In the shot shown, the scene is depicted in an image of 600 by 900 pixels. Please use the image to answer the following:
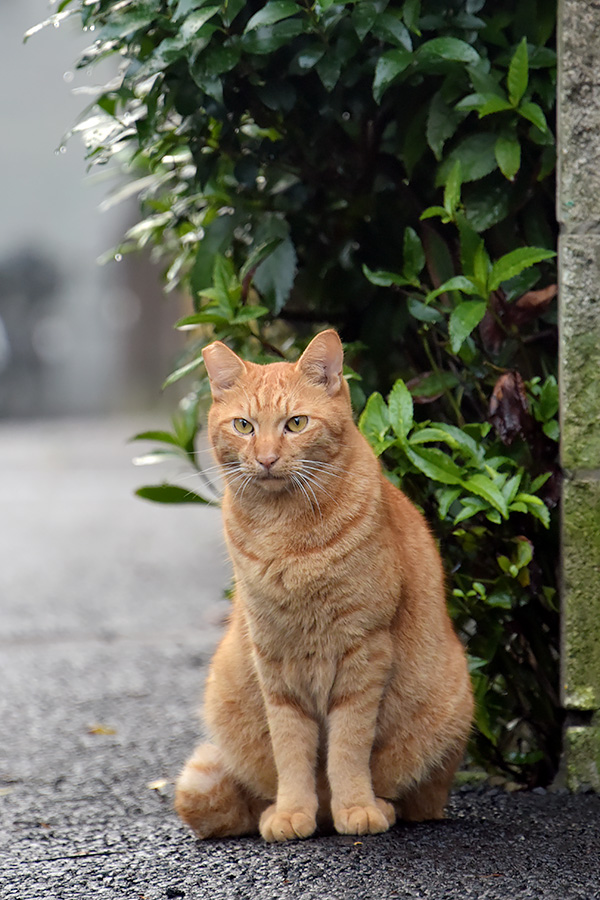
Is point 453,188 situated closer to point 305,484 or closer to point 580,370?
point 580,370

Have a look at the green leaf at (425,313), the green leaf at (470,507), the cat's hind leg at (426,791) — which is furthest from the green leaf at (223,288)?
the cat's hind leg at (426,791)

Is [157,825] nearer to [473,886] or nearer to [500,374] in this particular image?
[473,886]

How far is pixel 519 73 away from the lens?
2.61 m

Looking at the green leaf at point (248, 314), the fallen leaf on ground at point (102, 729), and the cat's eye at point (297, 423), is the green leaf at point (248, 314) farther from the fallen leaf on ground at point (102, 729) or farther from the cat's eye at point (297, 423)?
the fallen leaf on ground at point (102, 729)

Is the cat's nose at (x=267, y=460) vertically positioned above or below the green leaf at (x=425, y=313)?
below

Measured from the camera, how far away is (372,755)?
98.0 inches

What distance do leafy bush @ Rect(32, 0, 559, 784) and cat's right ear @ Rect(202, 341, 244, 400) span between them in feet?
1.34

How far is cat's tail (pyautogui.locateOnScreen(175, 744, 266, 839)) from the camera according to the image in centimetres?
248

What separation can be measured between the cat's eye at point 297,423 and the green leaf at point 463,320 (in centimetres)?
47

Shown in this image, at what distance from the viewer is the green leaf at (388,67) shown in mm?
2557

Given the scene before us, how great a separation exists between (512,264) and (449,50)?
1.81 ft

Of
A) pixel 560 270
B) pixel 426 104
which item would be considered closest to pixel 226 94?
pixel 426 104

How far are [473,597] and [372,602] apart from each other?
0.62 meters

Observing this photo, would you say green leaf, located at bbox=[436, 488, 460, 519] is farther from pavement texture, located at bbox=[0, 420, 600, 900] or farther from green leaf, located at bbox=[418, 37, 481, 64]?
green leaf, located at bbox=[418, 37, 481, 64]
